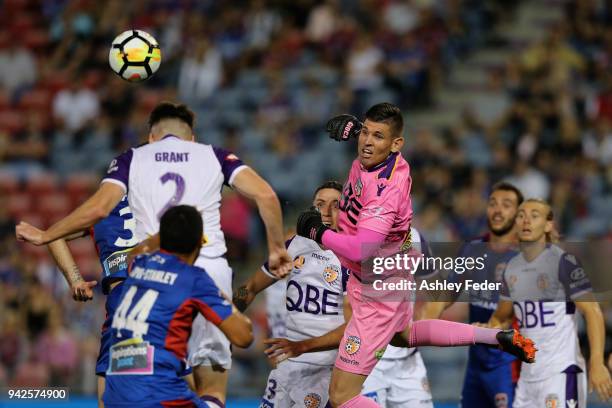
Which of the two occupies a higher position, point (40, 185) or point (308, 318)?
point (40, 185)

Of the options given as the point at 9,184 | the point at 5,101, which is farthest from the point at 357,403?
the point at 5,101

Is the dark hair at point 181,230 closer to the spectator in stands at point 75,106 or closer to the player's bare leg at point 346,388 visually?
the player's bare leg at point 346,388

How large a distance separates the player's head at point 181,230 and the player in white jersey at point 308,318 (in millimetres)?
1705

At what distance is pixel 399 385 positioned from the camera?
8719mm

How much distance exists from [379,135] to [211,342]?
1.73 m

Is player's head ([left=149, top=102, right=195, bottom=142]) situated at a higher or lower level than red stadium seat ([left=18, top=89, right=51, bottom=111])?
lower

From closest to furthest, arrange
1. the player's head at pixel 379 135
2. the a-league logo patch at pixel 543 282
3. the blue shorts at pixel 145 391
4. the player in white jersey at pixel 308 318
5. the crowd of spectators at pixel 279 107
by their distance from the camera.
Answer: the blue shorts at pixel 145 391
the player's head at pixel 379 135
the player in white jersey at pixel 308 318
the a-league logo patch at pixel 543 282
the crowd of spectators at pixel 279 107

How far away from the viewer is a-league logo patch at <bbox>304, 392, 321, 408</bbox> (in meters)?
7.98

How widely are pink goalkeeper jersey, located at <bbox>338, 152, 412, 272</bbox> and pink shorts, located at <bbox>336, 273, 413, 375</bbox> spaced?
0.23 meters

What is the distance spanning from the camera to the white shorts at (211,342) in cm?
722

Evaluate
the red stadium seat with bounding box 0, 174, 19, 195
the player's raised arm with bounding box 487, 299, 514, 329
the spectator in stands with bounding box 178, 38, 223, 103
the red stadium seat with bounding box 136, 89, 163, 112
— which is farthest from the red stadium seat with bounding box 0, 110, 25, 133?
the player's raised arm with bounding box 487, 299, 514, 329

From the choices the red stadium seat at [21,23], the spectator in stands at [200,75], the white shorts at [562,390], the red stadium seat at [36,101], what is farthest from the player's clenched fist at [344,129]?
the red stadium seat at [21,23]

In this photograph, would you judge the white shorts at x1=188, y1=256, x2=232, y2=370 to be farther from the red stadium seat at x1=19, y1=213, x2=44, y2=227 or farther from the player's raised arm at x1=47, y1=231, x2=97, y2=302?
the red stadium seat at x1=19, y1=213, x2=44, y2=227

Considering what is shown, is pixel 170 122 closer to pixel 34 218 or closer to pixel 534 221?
pixel 534 221
